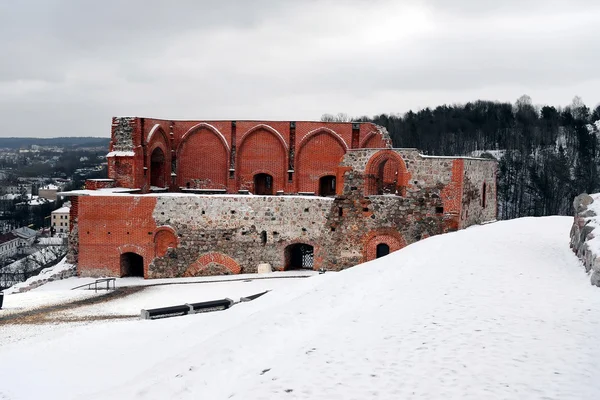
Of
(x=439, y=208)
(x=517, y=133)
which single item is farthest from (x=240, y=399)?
(x=517, y=133)

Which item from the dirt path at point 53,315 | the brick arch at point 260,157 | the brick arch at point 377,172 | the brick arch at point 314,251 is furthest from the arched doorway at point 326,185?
the dirt path at point 53,315

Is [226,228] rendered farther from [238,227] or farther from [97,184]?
[97,184]

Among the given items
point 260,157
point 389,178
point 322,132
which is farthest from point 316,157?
point 389,178

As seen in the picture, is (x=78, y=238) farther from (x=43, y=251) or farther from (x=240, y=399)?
(x=43, y=251)

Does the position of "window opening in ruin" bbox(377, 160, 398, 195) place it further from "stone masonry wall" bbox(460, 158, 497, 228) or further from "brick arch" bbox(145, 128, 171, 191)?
"brick arch" bbox(145, 128, 171, 191)

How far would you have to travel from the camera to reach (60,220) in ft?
201

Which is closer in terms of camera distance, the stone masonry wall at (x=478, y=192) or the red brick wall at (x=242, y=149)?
the stone masonry wall at (x=478, y=192)

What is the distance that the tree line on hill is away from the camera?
127 feet

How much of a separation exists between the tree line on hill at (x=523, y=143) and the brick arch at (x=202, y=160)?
25375 mm

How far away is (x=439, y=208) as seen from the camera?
14.9m

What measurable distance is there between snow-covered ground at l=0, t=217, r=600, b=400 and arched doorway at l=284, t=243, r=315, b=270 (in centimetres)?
595

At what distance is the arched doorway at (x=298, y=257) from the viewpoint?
53.0 feet

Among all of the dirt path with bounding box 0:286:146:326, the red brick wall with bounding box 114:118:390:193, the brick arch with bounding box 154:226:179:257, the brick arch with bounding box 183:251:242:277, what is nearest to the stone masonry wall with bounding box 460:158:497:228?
the red brick wall with bounding box 114:118:390:193

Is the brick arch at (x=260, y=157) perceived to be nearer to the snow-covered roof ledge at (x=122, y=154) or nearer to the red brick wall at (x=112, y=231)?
the snow-covered roof ledge at (x=122, y=154)
